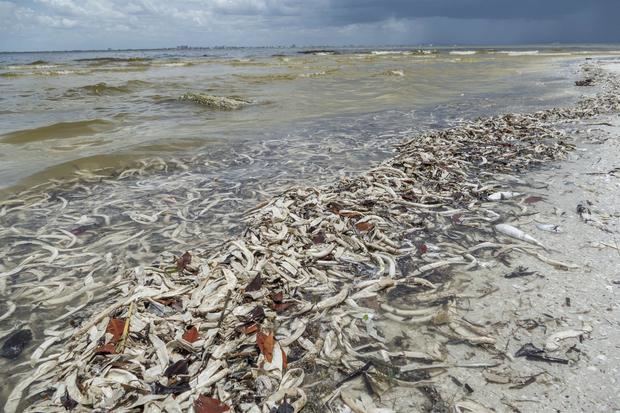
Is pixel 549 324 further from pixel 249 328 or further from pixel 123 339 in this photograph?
pixel 123 339

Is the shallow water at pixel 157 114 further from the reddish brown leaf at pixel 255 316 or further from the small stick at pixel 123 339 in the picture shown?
the reddish brown leaf at pixel 255 316

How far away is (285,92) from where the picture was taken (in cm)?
2216

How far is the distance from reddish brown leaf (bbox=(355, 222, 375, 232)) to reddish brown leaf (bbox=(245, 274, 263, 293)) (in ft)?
5.66

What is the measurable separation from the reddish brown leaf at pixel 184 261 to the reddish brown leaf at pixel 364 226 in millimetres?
2164

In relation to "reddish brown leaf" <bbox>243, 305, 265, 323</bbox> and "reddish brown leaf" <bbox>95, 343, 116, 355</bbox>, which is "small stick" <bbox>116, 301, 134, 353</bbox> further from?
"reddish brown leaf" <bbox>243, 305, 265, 323</bbox>

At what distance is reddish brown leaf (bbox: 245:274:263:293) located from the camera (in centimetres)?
373

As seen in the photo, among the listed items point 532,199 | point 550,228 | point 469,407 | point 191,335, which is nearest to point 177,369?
point 191,335

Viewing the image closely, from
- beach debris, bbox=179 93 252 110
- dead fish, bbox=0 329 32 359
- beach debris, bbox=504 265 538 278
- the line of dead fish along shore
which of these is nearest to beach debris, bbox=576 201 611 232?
the line of dead fish along shore

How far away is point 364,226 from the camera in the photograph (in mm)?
5070

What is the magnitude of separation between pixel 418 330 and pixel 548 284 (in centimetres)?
153

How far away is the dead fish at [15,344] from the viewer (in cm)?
330

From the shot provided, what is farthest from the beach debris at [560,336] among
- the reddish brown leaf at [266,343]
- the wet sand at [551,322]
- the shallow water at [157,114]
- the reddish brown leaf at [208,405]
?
the shallow water at [157,114]

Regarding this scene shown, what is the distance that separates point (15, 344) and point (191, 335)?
167cm

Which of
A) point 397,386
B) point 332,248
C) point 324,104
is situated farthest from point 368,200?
point 324,104
